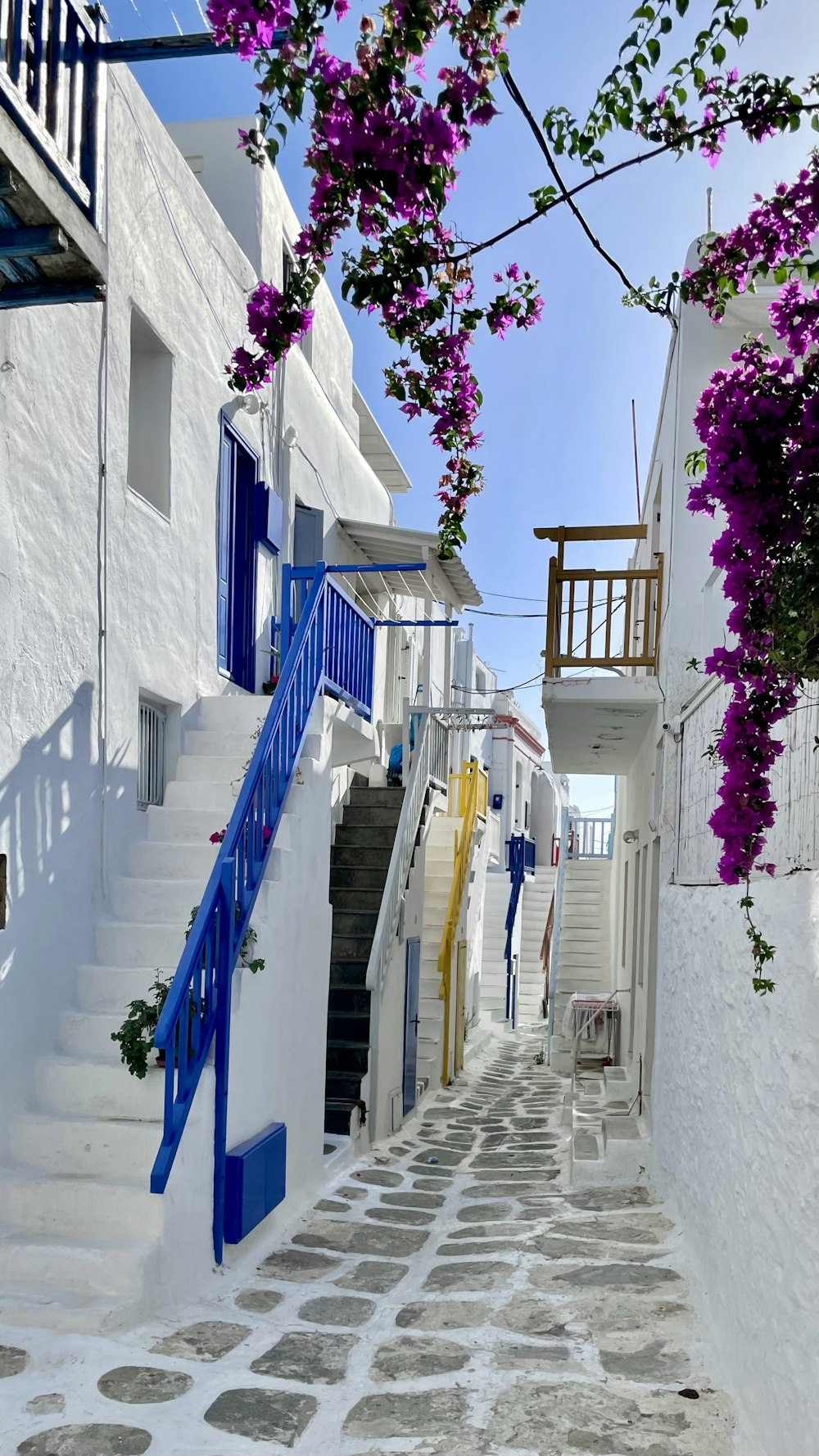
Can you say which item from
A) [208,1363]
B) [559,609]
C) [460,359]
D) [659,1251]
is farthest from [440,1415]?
[559,609]

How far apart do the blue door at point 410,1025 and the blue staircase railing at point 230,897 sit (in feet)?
12.5

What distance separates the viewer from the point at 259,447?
10.1 metres

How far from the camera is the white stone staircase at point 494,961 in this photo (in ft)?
72.7

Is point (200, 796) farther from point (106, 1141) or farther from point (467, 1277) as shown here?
point (467, 1277)

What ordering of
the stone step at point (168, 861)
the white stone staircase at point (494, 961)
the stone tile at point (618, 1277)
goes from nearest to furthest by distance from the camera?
the stone tile at point (618, 1277) < the stone step at point (168, 861) < the white stone staircase at point (494, 961)

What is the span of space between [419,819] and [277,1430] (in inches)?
342

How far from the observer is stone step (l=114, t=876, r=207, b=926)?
662 centimetres

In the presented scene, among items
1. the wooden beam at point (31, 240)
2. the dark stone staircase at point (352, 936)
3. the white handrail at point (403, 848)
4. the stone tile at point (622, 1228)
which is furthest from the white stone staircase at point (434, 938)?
the wooden beam at point (31, 240)

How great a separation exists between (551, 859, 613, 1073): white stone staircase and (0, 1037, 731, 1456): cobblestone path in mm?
9333

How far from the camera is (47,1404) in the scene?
4031mm

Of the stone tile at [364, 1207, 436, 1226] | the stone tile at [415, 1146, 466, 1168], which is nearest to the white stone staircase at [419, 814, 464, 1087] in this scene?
the stone tile at [415, 1146, 466, 1168]

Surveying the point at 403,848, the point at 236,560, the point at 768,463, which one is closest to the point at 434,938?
the point at 403,848

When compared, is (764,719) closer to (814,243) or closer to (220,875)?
(220,875)

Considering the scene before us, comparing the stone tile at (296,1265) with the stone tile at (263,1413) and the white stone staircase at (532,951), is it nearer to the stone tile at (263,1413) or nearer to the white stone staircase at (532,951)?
the stone tile at (263,1413)
